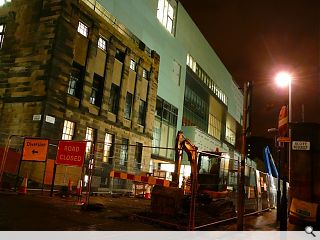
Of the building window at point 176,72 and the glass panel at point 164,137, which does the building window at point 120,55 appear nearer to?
the glass panel at point 164,137

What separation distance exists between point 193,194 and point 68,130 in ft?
45.0

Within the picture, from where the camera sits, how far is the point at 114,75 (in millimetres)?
26109

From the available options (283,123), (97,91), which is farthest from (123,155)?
(283,123)

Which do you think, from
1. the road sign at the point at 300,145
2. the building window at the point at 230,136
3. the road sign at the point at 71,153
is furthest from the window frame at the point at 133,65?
the building window at the point at 230,136

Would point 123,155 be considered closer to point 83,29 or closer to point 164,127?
point 164,127

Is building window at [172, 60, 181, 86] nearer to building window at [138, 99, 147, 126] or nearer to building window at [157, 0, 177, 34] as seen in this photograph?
building window at [157, 0, 177, 34]

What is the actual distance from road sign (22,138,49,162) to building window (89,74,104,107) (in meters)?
10.2

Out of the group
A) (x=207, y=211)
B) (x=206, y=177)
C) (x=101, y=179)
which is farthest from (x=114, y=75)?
(x=207, y=211)

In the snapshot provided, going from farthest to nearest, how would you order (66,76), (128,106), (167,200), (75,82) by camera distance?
(128,106) < (75,82) < (66,76) < (167,200)

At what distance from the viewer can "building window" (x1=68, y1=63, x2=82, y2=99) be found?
2208 cm

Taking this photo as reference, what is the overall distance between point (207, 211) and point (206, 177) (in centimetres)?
531

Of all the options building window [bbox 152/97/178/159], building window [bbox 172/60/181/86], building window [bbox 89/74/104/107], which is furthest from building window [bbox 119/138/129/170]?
building window [bbox 172/60/181/86]

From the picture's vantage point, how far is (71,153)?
12.9 metres

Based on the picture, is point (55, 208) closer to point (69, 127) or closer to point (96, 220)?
point (96, 220)
